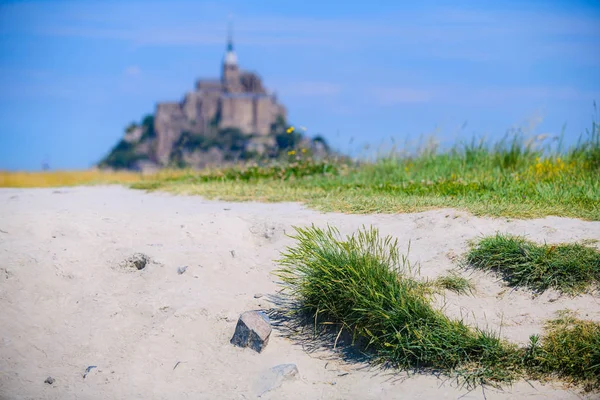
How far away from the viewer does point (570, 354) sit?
4.60 meters

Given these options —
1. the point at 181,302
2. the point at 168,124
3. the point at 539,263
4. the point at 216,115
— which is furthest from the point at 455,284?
the point at 216,115

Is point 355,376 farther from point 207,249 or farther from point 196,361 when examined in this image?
point 207,249

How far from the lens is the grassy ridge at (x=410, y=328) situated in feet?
15.1

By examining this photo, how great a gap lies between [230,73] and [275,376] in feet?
475

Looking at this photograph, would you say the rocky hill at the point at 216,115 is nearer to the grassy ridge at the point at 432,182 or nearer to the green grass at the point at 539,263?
the grassy ridge at the point at 432,182

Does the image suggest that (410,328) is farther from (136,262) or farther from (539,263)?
(136,262)

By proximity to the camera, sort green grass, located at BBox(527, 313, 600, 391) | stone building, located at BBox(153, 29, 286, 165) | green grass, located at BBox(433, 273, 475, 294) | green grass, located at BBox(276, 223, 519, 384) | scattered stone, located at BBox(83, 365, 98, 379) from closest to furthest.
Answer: green grass, located at BBox(527, 313, 600, 391), green grass, located at BBox(276, 223, 519, 384), scattered stone, located at BBox(83, 365, 98, 379), green grass, located at BBox(433, 273, 475, 294), stone building, located at BBox(153, 29, 286, 165)

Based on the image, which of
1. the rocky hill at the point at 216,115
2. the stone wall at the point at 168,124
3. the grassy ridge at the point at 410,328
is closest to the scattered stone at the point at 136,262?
the grassy ridge at the point at 410,328

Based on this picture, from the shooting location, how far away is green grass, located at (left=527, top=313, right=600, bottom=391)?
450 cm

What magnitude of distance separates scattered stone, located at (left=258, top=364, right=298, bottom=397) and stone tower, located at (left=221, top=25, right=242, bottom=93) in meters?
137

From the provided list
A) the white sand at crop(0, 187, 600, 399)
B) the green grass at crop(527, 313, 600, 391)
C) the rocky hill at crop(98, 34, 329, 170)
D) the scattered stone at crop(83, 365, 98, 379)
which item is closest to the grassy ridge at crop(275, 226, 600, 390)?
the green grass at crop(527, 313, 600, 391)

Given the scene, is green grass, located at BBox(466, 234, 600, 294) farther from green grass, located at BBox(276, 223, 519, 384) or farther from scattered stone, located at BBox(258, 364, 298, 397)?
scattered stone, located at BBox(258, 364, 298, 397)

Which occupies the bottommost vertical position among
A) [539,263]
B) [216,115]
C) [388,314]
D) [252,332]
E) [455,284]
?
[252,332]

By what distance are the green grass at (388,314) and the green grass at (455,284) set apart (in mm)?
209
